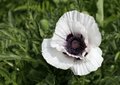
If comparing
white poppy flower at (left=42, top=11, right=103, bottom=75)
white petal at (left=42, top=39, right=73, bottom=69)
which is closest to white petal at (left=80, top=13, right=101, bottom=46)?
white poppy flower at (left=42, top=11, right=103, bottom=75)

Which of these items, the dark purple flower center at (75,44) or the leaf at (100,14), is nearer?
the dark purple flower center at (75,44)

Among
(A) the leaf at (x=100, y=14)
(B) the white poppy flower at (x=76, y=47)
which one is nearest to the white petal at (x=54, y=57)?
(B) the white poppy flower at (x=76, y=47)

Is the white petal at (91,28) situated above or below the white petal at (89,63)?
above

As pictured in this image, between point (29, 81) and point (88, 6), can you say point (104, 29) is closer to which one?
point (88, 6)

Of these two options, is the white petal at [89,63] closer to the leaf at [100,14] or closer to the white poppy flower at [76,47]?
the white poppy flower at [76,47]

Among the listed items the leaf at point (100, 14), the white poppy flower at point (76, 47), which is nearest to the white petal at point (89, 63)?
the white poppy flower at point (76, 47)

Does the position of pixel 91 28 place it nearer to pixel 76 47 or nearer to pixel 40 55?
pixel 76 47

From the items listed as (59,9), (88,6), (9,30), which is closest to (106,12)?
(88,6)

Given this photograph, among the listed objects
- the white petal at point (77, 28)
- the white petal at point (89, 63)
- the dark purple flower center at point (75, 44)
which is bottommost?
the white petal at point (89, 63)
